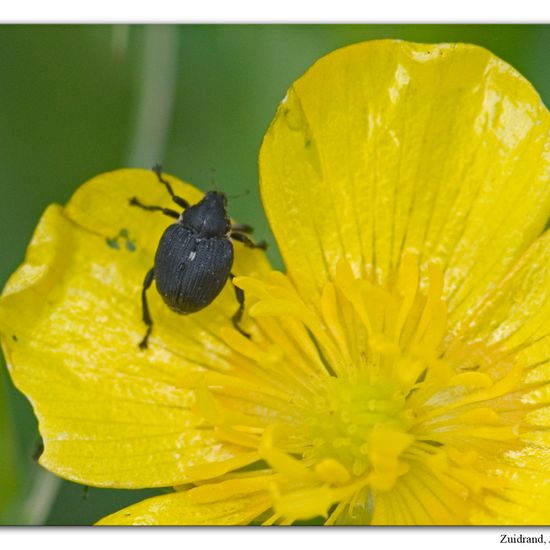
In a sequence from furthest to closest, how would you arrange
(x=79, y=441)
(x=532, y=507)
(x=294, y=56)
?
1. (x=294, y=56)
2. (x=79, y=441)
3. (x=532, y=507)

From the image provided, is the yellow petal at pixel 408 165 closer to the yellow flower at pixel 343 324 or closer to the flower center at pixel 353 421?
the yellow flower at pixel 343 324

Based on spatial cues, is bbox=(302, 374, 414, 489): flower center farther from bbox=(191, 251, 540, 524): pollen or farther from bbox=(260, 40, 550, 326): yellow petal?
bbox=(260, 40, 550, 326): yellow petal

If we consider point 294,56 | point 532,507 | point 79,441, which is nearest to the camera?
point 532,507

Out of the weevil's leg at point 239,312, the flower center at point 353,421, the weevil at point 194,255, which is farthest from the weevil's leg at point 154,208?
the flower center at point 353,421

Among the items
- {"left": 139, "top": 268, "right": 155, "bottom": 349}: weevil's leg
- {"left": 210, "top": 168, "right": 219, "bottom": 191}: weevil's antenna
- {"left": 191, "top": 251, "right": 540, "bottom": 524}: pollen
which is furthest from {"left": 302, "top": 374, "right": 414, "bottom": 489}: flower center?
{"left": 210, "top": 168, "right": 219, "bottom": 191}: weevil's antenna

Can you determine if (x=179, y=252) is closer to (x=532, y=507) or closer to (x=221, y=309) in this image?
(x=221, y=309)

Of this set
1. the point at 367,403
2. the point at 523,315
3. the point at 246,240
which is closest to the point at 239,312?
the point at 246,240

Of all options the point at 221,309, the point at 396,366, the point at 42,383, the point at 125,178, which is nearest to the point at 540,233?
the point at 396,366
